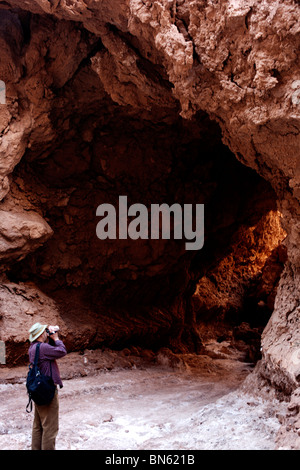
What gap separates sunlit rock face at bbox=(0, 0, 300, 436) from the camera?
3945 mm

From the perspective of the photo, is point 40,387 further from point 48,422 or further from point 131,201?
point 131,201

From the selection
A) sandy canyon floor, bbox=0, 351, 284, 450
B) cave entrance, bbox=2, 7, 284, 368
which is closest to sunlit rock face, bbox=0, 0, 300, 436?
cave entrance, bbox=2, 7, 284, 368

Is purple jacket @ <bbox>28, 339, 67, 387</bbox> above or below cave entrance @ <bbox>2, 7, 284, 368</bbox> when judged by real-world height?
below

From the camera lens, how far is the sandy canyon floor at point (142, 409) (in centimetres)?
338

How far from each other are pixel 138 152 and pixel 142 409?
4.61m

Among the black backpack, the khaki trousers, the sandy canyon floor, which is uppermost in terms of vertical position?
the black backpack

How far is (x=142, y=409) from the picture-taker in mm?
4578

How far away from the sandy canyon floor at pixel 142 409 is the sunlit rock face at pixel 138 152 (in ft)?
1.59

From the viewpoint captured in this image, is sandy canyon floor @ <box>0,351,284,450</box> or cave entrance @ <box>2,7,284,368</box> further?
cave entrance @ <box>2,7,284,368</box>

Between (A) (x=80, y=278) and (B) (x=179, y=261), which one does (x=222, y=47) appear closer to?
(A) (x=80, y=278)

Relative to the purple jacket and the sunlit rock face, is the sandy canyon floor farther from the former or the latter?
the purple jacket

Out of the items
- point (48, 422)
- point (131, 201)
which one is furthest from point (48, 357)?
point (131, 201)

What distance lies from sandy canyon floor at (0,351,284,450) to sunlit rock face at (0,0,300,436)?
48cm

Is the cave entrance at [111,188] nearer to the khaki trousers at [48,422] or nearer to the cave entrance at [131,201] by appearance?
the cave entrance at [131,201]
